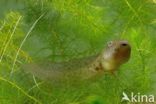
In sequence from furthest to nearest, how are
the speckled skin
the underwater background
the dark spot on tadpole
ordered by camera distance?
the underwater background < the dark spot on tadpole < the speckled skin

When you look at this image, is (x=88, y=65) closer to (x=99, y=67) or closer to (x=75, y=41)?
(x=99, y=67)

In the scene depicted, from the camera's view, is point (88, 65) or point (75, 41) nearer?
point (88, 65)

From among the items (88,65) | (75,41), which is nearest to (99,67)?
(88,65)

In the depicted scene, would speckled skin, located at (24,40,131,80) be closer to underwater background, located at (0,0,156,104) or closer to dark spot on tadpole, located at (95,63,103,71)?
dark spot on tadpole, located at (95,63,103,71)

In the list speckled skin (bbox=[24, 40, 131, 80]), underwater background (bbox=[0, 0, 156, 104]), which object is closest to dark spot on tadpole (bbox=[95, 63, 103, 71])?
speckled skin (bbox=[24, 40, 131, 80])

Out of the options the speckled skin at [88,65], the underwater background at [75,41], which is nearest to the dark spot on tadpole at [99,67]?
the speckled skin at [88,65]

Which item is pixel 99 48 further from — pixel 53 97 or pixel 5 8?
pixel 5 8
